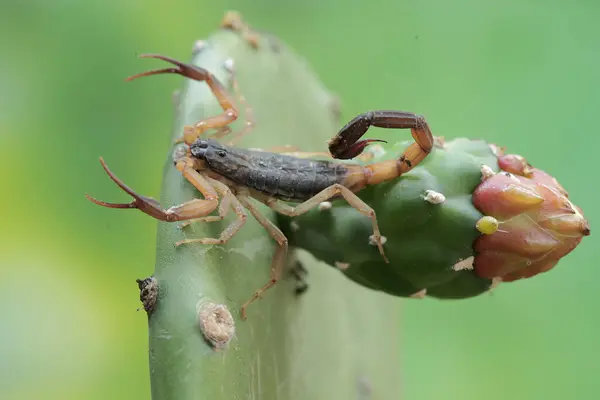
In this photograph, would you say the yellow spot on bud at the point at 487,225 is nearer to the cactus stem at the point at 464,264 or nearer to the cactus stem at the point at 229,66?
the cactus stem at the point at 464,264

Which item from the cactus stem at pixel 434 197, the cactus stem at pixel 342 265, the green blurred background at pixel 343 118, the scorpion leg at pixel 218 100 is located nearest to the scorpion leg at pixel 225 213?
the scorpion leg at pixel 218 100

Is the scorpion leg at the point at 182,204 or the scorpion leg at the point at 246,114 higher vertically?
the scorpion leg at the point at 246,114

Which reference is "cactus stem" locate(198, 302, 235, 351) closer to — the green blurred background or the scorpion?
the scorpion

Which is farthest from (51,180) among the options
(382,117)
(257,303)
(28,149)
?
(382,117)

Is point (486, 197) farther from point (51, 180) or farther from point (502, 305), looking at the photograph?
point (51, 180)

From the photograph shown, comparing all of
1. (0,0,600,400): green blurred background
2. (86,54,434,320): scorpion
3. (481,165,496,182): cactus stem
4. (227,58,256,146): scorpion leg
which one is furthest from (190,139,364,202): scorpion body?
(0,0,600,400): green blurred background

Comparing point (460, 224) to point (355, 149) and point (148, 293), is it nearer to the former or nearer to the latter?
point (355, 149)
